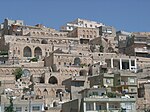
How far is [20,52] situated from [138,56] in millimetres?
21517

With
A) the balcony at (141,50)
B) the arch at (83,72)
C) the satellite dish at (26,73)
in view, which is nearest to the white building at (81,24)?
the balcony at (141,50)

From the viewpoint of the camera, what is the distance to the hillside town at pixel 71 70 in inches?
1789

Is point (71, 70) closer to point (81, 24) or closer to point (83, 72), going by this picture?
point (83, 72)

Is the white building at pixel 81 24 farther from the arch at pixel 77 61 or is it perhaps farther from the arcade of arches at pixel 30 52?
the arch at pixel 77 61

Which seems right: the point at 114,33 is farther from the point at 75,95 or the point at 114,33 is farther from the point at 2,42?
the point at 75,95

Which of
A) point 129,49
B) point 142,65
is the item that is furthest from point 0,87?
point 129,49

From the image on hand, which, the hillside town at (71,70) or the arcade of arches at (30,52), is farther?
the arcade of arches at (30,52)

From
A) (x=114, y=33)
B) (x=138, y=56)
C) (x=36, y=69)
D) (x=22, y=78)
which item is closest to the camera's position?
(x=22, y=78)

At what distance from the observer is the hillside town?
45438 millimetres

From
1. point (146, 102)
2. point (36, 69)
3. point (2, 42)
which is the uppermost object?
point (2, 42)

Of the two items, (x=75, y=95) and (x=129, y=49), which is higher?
(x=129, y=49)

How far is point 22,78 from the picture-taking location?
208 feet

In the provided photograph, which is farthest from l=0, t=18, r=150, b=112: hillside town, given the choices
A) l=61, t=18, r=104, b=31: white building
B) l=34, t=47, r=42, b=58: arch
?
l=61, t=18, r=104, b=31: white building

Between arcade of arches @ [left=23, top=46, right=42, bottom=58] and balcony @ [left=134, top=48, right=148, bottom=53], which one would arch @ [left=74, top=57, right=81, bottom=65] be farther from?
balcony @ [left=134, top=48, right=148, bottom=53]
